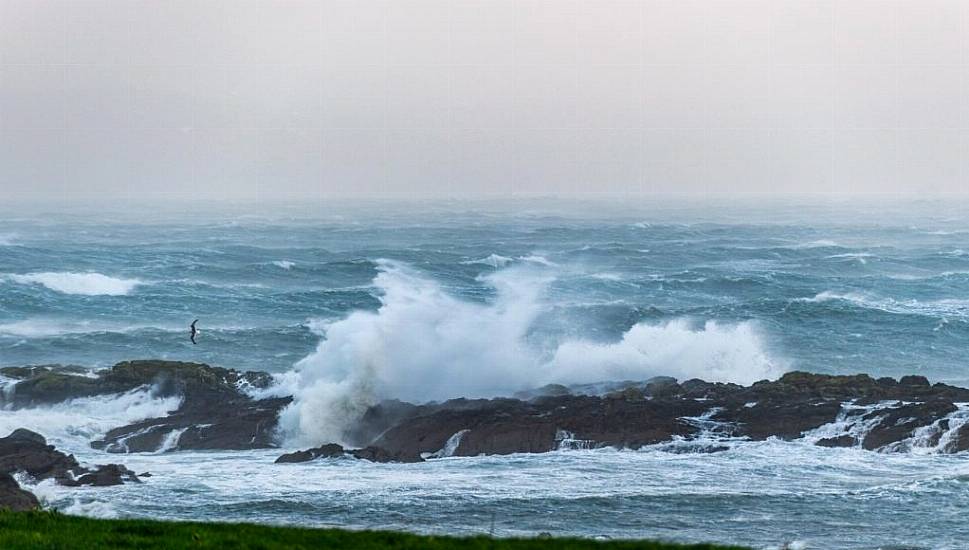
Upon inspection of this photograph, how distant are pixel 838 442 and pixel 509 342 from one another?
15.7 meters

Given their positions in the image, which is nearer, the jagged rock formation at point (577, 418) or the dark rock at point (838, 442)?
the dark rock at point (838, 442)

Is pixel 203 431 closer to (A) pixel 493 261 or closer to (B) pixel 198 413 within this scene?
(B) pixel 198 413

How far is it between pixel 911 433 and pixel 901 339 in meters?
21.5

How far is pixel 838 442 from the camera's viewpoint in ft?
88.7

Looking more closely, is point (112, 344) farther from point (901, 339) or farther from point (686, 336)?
point (901, 339)

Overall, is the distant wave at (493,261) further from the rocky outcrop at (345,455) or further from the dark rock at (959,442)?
the dark rock at (959,442)

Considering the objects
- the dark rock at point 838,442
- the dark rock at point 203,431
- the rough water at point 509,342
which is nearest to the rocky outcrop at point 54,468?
the rough water at point 509,342

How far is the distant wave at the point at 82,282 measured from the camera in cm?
6028

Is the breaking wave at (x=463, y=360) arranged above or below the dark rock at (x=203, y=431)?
above

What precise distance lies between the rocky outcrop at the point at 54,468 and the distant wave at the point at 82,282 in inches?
1393

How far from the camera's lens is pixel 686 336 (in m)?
41.9

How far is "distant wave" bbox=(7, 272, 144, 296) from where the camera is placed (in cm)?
6028

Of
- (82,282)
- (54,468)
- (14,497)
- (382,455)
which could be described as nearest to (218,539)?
(14,497)

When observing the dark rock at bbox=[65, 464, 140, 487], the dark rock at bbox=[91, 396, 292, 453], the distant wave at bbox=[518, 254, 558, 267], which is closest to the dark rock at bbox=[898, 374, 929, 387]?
the dark rock at bbox=[91, 396, 292, 453]
